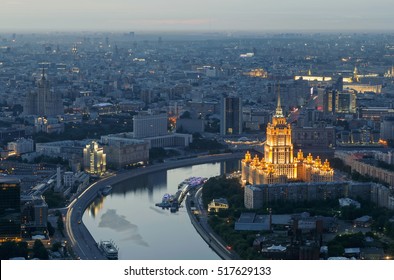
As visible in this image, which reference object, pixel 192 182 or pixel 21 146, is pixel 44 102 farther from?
pixel 192 182

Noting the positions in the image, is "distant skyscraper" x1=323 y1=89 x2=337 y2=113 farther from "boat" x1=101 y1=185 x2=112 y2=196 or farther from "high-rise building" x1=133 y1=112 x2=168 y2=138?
"boat" x1=101 y1=185 x2=112 y2=196

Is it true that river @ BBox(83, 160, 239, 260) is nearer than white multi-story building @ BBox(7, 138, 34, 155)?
Yes

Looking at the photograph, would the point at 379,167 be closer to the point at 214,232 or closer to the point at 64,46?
the point at 214,232

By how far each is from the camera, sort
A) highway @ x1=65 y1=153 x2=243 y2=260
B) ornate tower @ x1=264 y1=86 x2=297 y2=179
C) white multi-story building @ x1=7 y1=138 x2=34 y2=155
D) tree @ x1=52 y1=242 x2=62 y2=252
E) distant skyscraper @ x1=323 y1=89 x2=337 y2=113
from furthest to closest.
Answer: distant skyscraper @ x1=323 y1=89 x2=337 y2=113 → white multi-story building @ x1=7 y1=138 x2=34 y2=155 → ornate tower @ x1=264 y1=86 x2=297 y2=179 → highway @ x1=65 y1=153 x2=243 y2=260 → tree @ x1=52 y1=242 x2=62 y2=252

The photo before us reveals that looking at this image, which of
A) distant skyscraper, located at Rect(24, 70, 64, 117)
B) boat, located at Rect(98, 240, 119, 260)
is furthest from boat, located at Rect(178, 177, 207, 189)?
distant skyscraper, located at Rect(24, 70, 64, 117)

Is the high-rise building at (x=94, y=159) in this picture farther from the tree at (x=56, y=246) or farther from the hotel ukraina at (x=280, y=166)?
the tree at (x=56, y=246)

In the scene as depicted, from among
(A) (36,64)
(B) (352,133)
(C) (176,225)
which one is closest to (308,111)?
(B) (352,133)

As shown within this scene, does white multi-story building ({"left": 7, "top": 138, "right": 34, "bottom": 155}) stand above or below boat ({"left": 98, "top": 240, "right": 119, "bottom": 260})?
below
